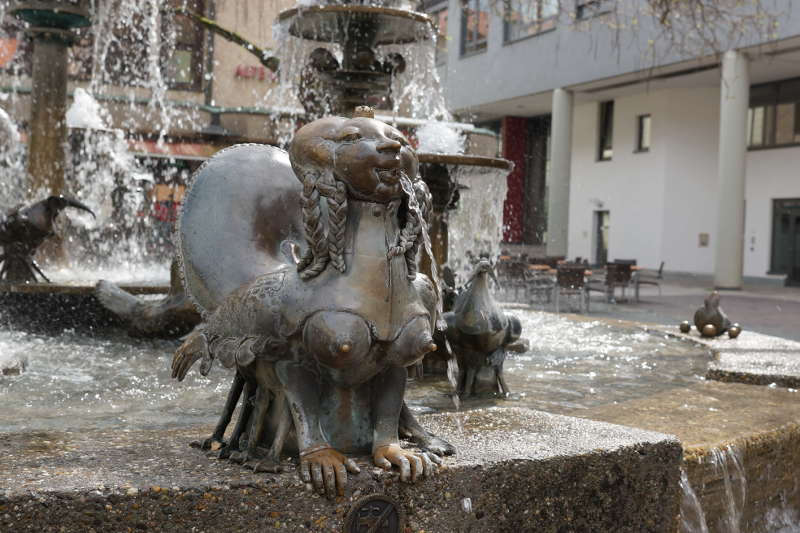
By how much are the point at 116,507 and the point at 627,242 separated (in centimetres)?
3002

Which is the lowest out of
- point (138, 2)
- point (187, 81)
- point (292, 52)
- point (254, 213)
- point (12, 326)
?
point (12, 326)

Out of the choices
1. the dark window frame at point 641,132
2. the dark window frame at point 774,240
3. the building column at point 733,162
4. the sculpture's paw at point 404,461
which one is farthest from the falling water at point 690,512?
the dark window frame at point 641,132

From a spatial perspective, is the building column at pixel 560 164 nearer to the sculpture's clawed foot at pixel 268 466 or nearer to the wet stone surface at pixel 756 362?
the wet stone surface at pixel 756 362

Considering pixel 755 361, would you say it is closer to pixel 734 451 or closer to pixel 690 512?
pixel 734 451

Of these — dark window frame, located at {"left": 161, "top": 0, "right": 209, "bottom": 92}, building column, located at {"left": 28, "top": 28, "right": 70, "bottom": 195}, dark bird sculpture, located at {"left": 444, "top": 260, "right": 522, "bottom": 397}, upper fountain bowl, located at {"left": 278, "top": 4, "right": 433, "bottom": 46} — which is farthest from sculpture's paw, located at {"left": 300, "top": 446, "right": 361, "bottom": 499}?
dark window frame, located at {"left": 161, "top": 0, "right": 209, "bottom": 92}

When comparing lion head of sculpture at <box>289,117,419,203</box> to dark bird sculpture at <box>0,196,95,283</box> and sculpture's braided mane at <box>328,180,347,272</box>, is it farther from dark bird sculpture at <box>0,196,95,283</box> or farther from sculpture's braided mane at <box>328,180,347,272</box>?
dark bird sculpture at <box>0,196,95,283</box>

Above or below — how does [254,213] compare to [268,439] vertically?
above

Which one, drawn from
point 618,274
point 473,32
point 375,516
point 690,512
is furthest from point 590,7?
point 473,32

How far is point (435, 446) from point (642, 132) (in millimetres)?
29822

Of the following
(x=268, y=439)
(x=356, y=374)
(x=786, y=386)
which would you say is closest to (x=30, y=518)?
(x=268, y=439)

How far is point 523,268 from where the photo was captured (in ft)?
57.2

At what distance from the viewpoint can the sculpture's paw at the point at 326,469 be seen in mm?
2152

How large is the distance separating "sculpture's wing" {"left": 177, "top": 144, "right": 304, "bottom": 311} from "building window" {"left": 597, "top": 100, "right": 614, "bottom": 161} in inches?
1195

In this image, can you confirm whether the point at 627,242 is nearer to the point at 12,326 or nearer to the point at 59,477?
the point at 12,326
